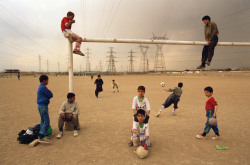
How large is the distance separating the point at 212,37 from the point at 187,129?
328cm

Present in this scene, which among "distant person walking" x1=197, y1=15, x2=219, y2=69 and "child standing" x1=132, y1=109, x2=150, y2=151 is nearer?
"child standing" x1=132, y1=109, x2=150, y2=151

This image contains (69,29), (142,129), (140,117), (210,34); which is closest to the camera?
(140,117)

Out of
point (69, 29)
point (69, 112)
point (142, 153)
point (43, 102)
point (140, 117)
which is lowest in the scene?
point (142, 153)

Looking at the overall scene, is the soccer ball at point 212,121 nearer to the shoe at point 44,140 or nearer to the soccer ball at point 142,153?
the soccer ball at point 142,153

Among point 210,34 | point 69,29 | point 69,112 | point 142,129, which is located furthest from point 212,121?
point 69,29

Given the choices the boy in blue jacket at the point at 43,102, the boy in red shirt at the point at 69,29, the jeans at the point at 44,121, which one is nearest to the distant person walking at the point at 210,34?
the boy in red shirt at the point at 69,29

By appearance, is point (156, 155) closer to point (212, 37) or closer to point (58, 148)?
point (58, 148)

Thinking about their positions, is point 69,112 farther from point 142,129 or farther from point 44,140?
point 142,129

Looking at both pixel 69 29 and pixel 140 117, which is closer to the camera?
pixel 140 117

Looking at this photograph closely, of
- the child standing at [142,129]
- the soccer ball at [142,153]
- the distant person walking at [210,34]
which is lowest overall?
the soccer ball at [142,153]

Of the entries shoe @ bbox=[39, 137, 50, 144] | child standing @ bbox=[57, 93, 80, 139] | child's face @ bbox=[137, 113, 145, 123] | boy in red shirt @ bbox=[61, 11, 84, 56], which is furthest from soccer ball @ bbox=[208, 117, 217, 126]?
shoe @ bbox=[39, 137, 50, 144]

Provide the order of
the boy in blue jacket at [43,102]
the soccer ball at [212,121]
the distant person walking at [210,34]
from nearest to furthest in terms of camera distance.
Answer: the distant person walking at [210,34]
the boy in blue jacket at [43,102]
the soccer ball at [212,121]

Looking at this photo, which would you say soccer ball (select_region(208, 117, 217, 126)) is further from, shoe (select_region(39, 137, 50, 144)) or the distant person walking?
shoe (select_region(39, 137, 50, 144))

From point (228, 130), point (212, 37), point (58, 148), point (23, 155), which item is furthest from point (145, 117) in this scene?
point (228, 130)
